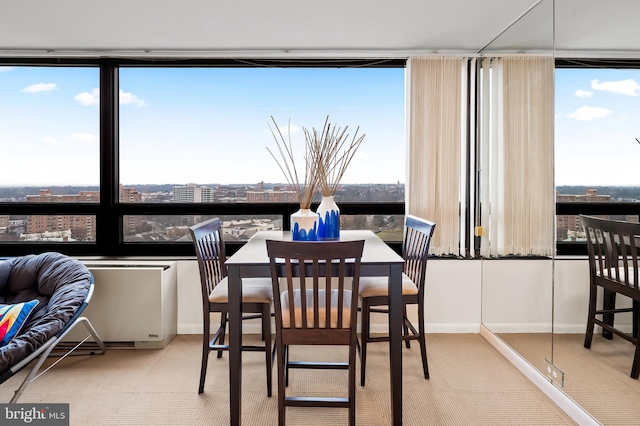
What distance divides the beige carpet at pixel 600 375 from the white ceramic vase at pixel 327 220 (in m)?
1.44

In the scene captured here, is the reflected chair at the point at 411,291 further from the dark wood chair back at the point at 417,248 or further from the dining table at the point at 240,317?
the dining table at the point at 240,317

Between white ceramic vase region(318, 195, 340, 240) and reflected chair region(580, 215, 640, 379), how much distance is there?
1.40m

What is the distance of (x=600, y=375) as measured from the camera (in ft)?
6.63

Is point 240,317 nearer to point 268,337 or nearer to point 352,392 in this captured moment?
point 268,337

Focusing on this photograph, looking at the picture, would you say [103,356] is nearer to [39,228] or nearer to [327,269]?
[39,228]

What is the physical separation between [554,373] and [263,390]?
5.66 feet

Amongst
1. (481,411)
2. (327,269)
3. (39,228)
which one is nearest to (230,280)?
(327,269)

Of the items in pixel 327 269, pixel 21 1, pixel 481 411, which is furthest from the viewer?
pixel 21 1

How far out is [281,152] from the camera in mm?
3674

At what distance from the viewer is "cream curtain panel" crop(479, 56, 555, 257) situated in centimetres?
247

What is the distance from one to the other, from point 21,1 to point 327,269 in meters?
2.55

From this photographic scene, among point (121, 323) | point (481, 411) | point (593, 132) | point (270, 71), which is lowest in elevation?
point (481, 411)

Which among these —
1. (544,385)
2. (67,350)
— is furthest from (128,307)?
(544,385)

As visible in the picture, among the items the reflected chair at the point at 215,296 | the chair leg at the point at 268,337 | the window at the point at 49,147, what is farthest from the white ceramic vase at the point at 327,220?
the window at the point at 49,147
